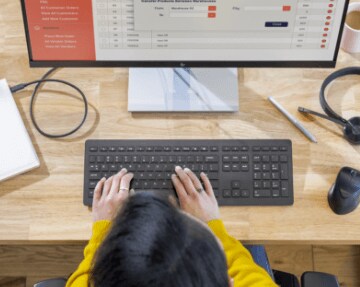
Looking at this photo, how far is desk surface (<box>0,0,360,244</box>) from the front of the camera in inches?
46.8

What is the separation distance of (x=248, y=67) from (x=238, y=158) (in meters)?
0.19

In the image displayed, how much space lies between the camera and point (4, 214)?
1197 mm

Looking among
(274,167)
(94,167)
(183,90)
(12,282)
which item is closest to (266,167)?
(274,167)

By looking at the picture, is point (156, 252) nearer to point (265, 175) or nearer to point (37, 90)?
point (265, 175)

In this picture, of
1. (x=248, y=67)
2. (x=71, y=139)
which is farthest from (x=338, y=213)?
(x=71, y=139)

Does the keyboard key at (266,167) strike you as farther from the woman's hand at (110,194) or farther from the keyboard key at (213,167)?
the woman's hand at (110,194)

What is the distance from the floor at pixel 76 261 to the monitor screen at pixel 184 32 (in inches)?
29.4

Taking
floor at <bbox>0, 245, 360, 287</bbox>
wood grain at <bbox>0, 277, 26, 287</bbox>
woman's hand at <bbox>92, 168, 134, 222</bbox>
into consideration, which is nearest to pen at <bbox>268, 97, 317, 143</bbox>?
woman's hand at <bbox>92, 168, 134, 222</bbox>

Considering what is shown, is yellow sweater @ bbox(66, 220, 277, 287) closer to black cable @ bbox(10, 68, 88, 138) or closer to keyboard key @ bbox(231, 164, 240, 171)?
keyboard key @ bbox(231, 164, 240, 171)

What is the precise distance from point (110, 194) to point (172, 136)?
0.19 metres

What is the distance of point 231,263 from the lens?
1151mm

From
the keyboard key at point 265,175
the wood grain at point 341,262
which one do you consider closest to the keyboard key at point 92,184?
the keyboard key at point 265,175

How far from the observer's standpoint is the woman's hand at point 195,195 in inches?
46.6

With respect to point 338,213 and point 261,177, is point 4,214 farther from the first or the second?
point 338,213
